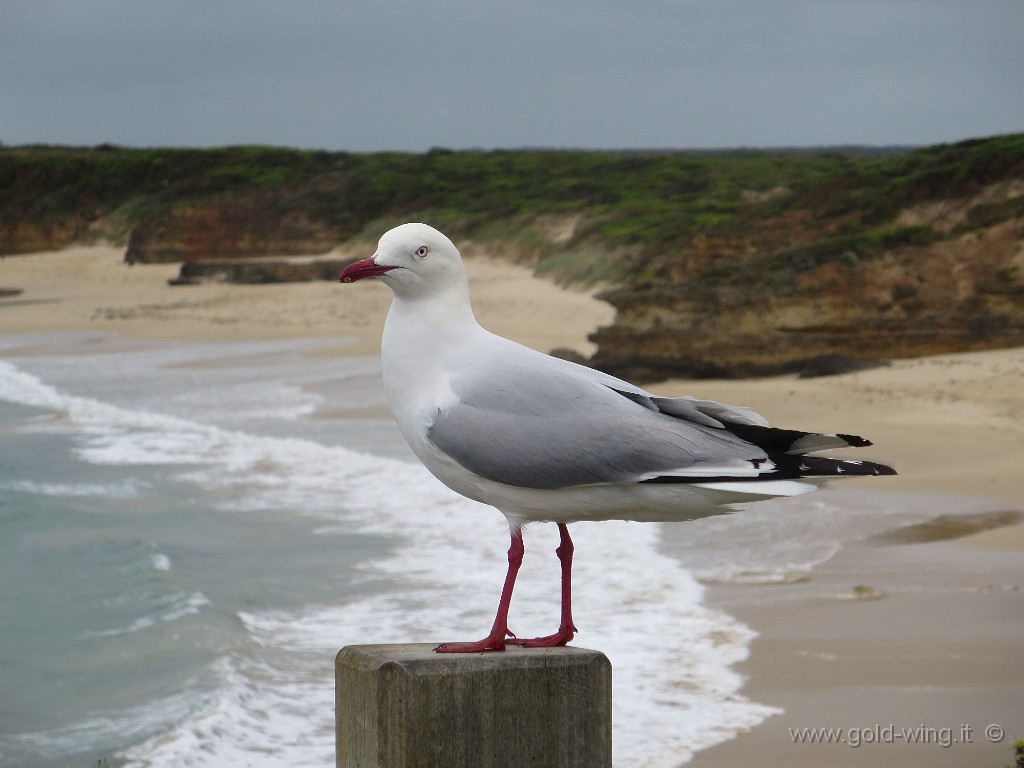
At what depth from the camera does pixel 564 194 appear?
47.8 m

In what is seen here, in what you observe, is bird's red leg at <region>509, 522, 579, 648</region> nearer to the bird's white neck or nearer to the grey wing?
the grey wing

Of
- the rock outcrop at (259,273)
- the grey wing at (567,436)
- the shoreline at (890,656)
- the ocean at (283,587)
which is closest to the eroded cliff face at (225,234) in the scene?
the rock outcrop at (259,273)

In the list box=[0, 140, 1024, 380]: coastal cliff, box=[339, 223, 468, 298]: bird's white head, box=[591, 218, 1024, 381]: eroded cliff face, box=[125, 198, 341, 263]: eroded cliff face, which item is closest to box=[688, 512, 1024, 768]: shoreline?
box=[339, 223, 468, 298]: bird's white head

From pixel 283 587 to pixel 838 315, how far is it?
10005 millimetres

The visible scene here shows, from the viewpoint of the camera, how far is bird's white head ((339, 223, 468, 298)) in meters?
3.33

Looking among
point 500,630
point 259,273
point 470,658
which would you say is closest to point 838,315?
point 500,630

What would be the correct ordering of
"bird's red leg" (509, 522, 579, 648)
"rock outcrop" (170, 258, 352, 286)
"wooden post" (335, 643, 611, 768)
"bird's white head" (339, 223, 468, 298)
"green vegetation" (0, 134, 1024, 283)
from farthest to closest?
1. "rock outcrop" (170, 258, 352, 286)
2. "green vegetation" (0, 134, 1024, 283)
3. "bird's white head" (339, 223, 468, 298)
4. "bird's red leg" (509, 522, 579, 648)
5. "wooden post" (335, 643, 611, 768)

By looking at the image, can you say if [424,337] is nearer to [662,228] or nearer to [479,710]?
[479,710]

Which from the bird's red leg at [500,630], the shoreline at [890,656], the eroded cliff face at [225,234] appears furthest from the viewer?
the eroded cliff face at [225,234]

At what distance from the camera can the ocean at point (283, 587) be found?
→ 6746mm

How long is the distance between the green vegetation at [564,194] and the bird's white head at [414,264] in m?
15.2

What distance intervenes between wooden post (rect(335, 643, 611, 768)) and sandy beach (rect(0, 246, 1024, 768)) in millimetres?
3183

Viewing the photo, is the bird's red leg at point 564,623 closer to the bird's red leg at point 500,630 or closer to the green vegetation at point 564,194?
the bird's red leg at point 500,630

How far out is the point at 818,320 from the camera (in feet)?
56.8
